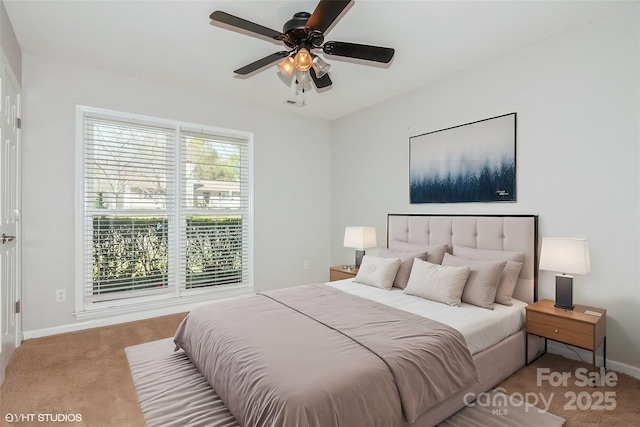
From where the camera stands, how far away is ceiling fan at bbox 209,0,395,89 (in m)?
1.94

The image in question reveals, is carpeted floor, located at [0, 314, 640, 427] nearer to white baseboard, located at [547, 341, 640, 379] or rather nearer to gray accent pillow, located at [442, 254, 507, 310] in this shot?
white baseboard, located at [547, 341, 640, 379]

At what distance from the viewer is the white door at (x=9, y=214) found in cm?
242

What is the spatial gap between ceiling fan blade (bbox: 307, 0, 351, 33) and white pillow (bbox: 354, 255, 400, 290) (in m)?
2.13

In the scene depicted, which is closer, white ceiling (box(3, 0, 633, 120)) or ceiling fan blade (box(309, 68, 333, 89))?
white ceiling (box(3, 0, 633, 120))

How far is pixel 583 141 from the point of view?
261 centimetres

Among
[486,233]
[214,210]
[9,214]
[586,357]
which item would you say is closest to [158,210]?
[214,210]

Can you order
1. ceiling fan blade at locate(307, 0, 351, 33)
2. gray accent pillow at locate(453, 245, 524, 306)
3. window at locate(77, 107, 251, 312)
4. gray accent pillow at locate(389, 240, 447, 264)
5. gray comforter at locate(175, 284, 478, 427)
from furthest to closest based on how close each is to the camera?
window at locate(77, 107, 251, 312) < gray accent pillow at locate(389, 240, 447, 264) < gray accent pillow at locate(453, 245, 524, 306) < ceiling fan blade at locate(307, 0, 351, 33) < gray comforter at locate(175, 284, 478, 427)

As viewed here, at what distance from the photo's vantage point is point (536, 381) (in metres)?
2.34

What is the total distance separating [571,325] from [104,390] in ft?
10.7

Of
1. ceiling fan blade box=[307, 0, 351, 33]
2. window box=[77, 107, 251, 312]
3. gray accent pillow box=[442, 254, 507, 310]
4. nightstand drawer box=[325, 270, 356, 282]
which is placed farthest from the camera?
nightstand drawer box=[325, 270, 356, 282]

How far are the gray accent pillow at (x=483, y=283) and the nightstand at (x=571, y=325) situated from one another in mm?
290

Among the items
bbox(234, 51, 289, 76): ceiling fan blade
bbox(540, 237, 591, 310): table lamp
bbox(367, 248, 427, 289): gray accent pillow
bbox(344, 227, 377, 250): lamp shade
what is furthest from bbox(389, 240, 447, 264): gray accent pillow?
bbox(234, 51, 289, 76): ceiling fan blade

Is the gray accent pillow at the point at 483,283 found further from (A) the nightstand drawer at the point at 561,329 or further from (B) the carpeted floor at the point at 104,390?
(B) the carpeted floor at the point at 104,390

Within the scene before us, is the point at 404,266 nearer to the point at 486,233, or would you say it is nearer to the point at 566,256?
the point at 486,233
